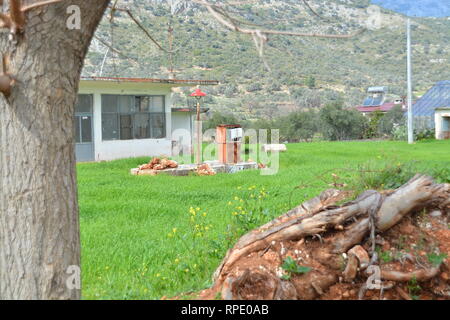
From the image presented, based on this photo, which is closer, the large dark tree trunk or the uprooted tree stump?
the large dark tree trunk

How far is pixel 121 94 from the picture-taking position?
2456 cm

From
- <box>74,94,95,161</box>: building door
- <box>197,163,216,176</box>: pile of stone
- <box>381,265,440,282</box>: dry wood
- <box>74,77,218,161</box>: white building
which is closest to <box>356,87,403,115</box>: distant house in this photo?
<box>74,77,218,161</box>: white building

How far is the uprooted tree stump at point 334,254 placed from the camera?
4176 mm

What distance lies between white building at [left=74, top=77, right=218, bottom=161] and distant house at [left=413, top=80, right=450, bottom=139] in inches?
730

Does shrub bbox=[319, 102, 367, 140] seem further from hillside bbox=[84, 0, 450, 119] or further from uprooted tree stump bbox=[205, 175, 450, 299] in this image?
uprooted tree stump bbox=[205, 175, 450, 299]

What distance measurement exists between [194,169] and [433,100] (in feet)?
93.6

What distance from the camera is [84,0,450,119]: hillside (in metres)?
45.0

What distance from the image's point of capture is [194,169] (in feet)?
60.4

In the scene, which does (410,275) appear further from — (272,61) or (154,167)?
(272,61)
